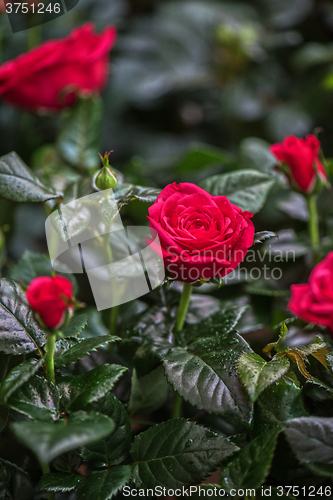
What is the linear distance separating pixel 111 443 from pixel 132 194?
0.21 metres

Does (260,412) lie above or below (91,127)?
below

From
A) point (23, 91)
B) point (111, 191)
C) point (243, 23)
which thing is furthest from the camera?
point (243, 23)

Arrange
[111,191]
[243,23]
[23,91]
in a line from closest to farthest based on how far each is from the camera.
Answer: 1. [111,191]
2. [23,91]
3. [243,23]

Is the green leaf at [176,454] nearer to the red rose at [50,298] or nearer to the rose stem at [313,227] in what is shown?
the red rose at [50,298]

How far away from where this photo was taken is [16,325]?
0.35 m

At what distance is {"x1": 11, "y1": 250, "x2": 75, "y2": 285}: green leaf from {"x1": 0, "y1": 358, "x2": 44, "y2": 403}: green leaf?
0.50ft

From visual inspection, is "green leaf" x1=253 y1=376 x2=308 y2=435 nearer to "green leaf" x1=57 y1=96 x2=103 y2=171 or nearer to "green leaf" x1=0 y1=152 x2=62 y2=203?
"green leaf" x1=0 y1=152 x2=62 y2=203

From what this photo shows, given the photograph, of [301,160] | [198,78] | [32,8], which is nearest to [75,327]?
[301,160]

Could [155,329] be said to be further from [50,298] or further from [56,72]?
[56,72]

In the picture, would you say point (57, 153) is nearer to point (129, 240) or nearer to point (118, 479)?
point (129, 240)

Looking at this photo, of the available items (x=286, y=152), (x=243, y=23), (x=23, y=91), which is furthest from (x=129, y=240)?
(x=243, y=23)

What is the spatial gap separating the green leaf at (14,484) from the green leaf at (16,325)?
0.10 metres

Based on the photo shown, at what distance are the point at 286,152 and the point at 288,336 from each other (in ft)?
0.69

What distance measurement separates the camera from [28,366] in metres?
0.31
